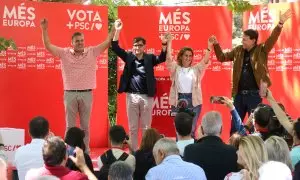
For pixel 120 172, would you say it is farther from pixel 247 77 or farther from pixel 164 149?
pixel 247 77

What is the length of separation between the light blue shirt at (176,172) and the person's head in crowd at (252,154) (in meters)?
0.52

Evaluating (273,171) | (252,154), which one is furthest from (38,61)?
(273,171)

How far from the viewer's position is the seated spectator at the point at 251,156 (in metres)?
4.25

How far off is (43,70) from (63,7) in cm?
105

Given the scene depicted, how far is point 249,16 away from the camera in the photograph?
10.6m

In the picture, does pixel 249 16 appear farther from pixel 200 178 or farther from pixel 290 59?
pixel 200 178

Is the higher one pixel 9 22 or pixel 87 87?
pixel 9 22

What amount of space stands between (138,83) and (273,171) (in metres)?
4.93

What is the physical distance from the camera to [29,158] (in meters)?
5.63

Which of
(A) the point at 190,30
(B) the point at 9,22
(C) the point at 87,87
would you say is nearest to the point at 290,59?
(A) the point at 190,30

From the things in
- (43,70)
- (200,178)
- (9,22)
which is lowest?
(200,178)

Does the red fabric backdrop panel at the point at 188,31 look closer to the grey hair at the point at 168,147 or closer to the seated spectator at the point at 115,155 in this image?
the seated spectator at the point at 115,155

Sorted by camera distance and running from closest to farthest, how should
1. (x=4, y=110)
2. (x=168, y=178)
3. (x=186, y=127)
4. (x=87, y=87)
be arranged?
(x=168, y=178) → (x=186, y=127) → (x=87, y=87) → (x=4, y=110)

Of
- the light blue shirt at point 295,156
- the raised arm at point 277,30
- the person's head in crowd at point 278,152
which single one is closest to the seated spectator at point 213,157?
the light blue shirt at point 295,156
